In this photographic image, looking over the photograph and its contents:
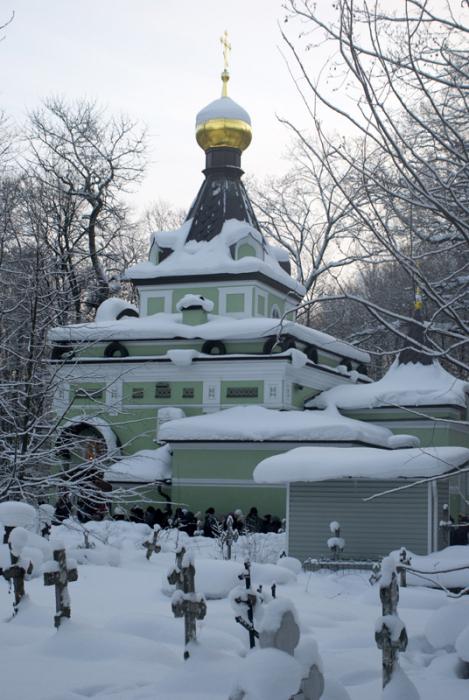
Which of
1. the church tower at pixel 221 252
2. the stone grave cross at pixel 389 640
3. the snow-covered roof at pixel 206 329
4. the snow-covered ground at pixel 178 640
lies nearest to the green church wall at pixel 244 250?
the church tower at pixel 221 252

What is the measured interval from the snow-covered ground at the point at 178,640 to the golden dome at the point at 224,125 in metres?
21.6

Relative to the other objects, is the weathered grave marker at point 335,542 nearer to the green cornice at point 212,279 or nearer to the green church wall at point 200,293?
the green cornice at point 212,279

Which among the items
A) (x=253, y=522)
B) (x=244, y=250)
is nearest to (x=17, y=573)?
(x=253, y=522)

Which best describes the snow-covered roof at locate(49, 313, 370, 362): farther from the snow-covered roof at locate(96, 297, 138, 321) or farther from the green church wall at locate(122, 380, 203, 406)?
the green church wall at locate(122, 380, 203, 406)

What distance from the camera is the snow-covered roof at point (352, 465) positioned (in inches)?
683

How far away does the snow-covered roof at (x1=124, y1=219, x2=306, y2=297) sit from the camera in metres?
32.3

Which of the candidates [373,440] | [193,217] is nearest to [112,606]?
[373,440]

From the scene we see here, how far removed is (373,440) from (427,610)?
46.3 feet

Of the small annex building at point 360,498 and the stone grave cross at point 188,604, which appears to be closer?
the stone grave cross at point 188,604

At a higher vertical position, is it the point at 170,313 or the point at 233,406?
the point at 170,313

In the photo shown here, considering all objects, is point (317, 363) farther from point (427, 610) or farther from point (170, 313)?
point (427, 610)

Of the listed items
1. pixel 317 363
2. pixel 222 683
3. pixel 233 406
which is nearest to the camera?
pixel 222 683

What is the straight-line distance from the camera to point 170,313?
33.2m

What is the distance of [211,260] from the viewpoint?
32844mm
